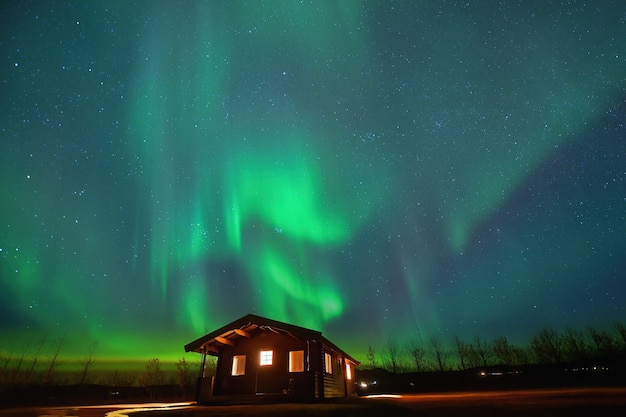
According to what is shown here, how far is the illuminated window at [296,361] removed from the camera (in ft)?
67.3

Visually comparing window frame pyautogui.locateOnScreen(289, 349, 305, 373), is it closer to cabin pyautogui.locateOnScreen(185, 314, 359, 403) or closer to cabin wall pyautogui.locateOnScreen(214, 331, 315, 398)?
cabin pyautogui.locateOnScreen(185, 314, 359, 403)

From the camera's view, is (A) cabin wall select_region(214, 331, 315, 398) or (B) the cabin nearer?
(B) the cabin

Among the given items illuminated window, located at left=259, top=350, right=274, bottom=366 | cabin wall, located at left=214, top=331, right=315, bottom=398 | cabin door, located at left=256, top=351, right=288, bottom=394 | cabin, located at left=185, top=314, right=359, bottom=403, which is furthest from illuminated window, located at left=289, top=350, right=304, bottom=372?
illuminated window, located at left=259, top=350, right=274, bottom=366

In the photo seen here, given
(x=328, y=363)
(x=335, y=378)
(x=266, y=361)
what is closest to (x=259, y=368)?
(x=266, y=361)

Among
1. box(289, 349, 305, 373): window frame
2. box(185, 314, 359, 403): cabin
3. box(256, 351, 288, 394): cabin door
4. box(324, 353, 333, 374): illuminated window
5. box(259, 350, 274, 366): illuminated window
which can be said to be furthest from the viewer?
box(324, 353, 333, 374): illuminated window

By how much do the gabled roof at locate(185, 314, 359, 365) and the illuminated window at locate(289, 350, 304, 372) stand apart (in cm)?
104

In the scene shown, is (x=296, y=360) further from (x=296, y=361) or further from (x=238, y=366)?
(x=238, y=366)

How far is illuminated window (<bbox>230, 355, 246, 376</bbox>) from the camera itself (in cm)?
2164

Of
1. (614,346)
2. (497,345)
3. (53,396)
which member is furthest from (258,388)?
(614,346)

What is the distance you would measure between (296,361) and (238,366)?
4.14 metres

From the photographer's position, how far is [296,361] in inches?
816

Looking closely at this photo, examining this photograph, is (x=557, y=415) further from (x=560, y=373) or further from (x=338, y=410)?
(x=560, y=373)

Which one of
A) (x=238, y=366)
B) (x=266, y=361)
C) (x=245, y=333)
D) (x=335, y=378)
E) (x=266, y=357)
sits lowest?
(x=335, y=378)

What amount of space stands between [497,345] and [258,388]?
77.1 meters
